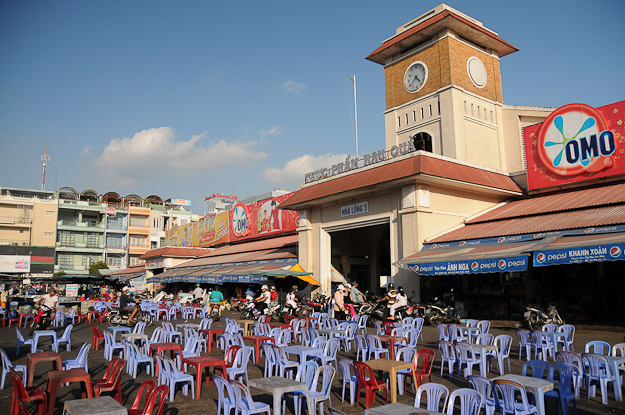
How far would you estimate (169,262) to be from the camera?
45938 mm

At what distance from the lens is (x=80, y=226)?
62.7 metres

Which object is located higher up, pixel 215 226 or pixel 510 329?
pixel 215 226

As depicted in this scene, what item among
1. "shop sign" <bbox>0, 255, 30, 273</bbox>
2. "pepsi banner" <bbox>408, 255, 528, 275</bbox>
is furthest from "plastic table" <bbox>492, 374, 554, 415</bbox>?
"shop sign" <bbox>0, 255, 30, 273</bbox>

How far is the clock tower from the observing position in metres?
26.5

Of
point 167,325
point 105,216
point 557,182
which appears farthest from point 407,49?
point 105,216

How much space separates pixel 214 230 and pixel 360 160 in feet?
80.0

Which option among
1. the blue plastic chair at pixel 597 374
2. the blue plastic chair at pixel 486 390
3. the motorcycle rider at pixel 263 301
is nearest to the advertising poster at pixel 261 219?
the motorcycle rider at pixel 263 301

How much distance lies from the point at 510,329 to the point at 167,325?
39.0ft

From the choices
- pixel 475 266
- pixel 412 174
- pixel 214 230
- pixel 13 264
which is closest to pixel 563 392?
pixel 475 266

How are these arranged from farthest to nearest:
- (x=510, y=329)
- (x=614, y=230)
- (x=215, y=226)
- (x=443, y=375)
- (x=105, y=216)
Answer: (x=105, y=216) → (x=215, y=226) → (x=510, y=329) → (x=614, y=230) → (x=443, y=375)

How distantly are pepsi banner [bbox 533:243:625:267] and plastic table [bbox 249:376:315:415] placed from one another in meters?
11.3

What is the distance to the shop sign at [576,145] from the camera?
19422 mm

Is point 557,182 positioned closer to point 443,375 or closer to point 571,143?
point 571,143

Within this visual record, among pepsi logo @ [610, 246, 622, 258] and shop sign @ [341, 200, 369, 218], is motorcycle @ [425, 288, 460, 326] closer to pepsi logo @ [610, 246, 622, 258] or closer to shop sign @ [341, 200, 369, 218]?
pepsi logo @ [610, 246, 622, 258]
